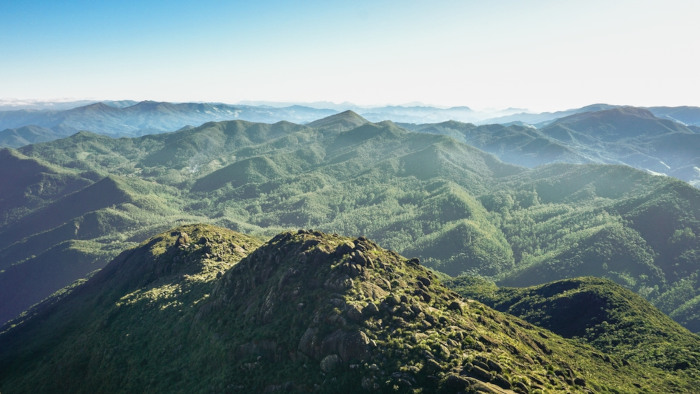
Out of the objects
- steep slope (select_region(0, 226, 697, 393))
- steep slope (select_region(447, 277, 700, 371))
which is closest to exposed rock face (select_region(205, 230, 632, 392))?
steep slope (select_region(0, 226, 697, 393))

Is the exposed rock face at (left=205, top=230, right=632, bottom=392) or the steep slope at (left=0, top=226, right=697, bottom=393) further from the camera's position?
the steep slope at (left=0, top=226, right=697, bottom=393)

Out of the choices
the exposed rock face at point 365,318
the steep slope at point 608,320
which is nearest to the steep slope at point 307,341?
the exposed rock face at point 365,318

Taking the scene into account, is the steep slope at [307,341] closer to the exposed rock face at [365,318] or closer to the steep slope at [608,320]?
the exposed rock face at [365,318]

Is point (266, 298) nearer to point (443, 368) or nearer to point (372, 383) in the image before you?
point (372, 383)

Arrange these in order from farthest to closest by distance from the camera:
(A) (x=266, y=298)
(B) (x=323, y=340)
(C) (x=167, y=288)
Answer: (C) (x=167, y=288), (A) (x=266, y=298), (B) (x=323, y=340)

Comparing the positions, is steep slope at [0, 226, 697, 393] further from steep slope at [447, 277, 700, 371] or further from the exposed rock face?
steep slope at [447, 277, 700, 371]

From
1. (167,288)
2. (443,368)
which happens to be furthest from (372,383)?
(167,288)

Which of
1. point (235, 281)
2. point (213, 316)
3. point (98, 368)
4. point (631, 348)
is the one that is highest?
point (235, 281)

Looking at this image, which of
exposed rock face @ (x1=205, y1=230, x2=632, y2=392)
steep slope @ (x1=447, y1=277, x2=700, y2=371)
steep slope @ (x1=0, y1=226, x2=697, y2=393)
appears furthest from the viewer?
steep slope @ (x1=447, y1=277, x2=700, y2=371)
